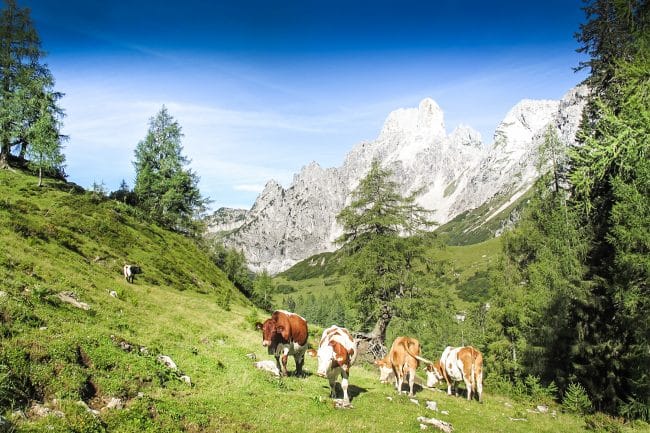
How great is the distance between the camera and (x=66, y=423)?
8.17 metres

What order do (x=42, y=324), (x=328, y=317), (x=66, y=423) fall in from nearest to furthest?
1. (x=66, y=423)
2. (x=42, y=324)
3. (x=328, y=317)

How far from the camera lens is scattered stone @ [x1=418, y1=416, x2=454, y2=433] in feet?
43.6

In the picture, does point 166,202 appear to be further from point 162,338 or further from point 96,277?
point 162,338

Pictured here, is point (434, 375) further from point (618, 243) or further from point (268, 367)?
point (618, 243)

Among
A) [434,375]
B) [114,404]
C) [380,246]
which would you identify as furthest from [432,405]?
[380,246]

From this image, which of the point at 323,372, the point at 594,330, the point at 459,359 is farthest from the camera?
the point at 594,330

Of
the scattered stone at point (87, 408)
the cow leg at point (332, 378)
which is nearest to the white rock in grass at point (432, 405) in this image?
the cow leg at point (332, 378)

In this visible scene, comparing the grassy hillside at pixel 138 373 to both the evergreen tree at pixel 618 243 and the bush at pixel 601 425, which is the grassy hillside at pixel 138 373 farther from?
the evergreen tree at pixel 618 243

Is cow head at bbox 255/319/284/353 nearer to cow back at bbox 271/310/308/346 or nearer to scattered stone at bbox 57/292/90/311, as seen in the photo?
cow back at bbox 271/310/308/346

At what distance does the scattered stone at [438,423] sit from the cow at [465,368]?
23.3 ft

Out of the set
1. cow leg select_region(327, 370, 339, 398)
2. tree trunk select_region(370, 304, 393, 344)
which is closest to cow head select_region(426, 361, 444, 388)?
tree trunk select_region(370, 304, 393, 344)

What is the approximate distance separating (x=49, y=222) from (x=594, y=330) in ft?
137

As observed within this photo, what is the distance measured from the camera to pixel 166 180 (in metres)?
58.9

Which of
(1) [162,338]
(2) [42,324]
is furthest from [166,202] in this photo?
(2) [42,324]
